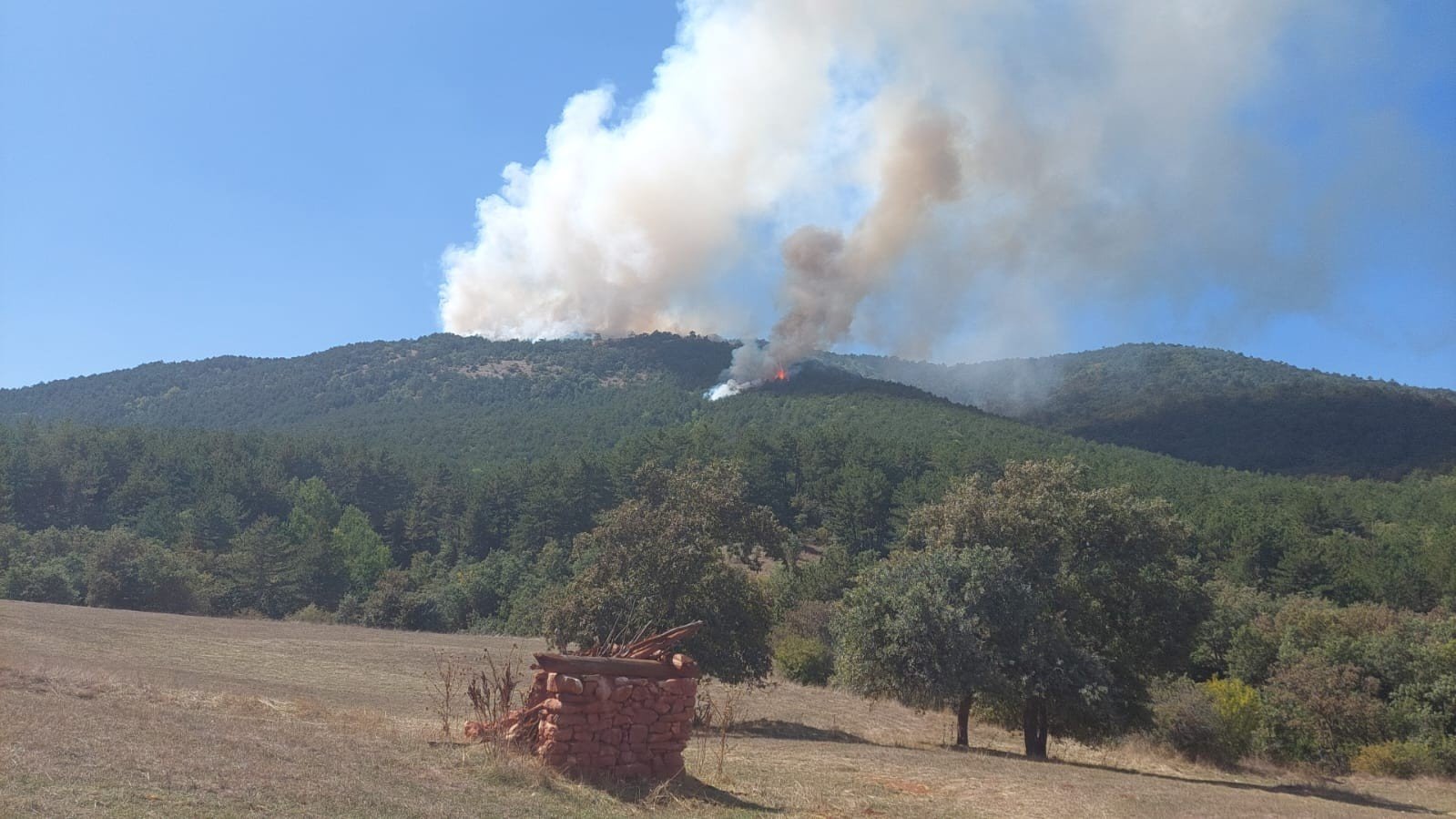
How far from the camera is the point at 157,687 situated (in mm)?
20453

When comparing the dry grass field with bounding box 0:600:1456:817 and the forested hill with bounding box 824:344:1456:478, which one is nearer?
the dry grass field with bounding box 0:600:1456:817

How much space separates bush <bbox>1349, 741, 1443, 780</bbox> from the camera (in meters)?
31.5

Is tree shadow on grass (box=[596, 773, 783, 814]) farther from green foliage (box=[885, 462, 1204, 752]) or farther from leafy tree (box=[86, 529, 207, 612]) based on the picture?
leafy tree (box=[86, 529, 207, 612])

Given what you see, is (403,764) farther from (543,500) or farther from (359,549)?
(359,549)

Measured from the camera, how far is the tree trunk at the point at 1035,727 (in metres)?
28.5

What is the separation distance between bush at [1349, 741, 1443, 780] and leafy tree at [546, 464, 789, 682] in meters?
20.2

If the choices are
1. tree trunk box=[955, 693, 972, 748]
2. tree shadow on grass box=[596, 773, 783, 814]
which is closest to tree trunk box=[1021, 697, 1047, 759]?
tree trunk box=[955, 693, 972, 748]

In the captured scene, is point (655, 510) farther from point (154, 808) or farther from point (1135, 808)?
point (154, 808)

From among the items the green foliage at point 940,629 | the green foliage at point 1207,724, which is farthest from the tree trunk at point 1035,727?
the green foliage at point 1207,724

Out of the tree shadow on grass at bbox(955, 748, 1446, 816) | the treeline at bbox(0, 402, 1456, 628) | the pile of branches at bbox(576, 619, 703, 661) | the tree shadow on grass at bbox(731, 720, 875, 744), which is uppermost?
the treeline at bbox(0, 402, 1456, 628)

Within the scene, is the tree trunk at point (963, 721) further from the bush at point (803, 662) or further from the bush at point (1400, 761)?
the bush at point (803, 662)

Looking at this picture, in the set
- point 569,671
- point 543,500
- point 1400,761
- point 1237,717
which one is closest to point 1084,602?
point 1237,717

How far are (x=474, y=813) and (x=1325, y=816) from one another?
688 inches

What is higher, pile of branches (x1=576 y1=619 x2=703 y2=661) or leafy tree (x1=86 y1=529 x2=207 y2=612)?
pile of branches (x1=576 y1=619 x2=703 y2=661)
